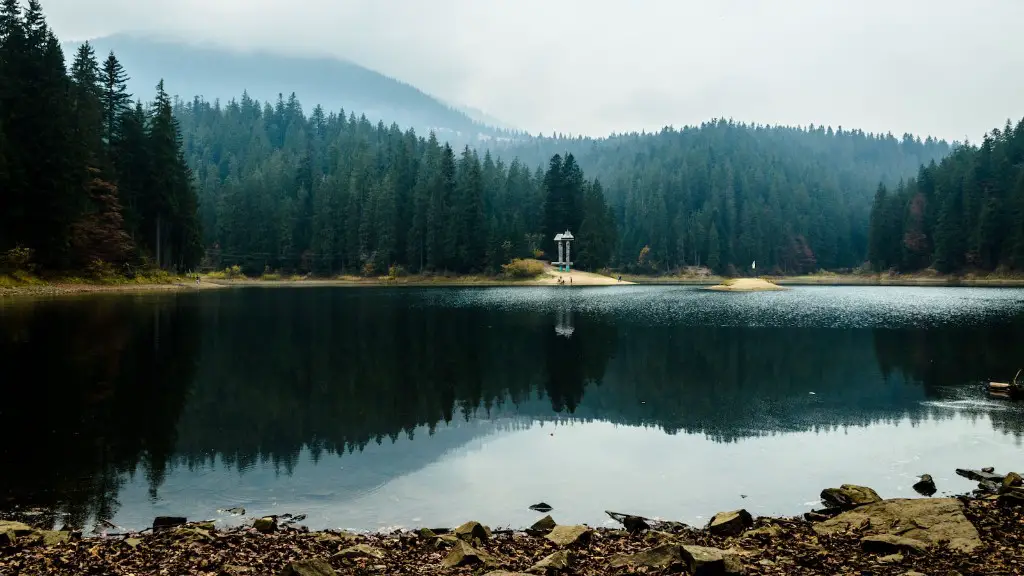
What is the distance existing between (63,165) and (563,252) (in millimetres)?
92323

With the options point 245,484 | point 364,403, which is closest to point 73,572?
point 245,484

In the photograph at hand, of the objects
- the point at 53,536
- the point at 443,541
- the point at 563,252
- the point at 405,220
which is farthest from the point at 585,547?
the point at 405,220

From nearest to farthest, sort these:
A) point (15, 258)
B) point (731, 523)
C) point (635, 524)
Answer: point (731, 523)
point (635, 524)
point (15, 258)

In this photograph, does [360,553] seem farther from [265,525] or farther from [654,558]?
[654,558]

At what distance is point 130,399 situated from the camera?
1952 cm

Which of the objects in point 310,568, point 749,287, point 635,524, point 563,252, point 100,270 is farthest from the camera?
point 563,252

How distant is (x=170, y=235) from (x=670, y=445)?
91.3 meters

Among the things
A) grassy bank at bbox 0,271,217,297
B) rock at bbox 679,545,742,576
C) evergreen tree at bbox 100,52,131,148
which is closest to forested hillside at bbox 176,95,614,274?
grassy bank at bbox 0,271,217,297

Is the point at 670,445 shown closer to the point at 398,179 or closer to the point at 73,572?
the point at 73,572

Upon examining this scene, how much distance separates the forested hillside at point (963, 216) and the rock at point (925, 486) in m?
128

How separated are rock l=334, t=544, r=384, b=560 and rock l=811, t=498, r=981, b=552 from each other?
6.87 m

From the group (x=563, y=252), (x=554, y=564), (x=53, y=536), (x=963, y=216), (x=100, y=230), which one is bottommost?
(x=53, y=536)

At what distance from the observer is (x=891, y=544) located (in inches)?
354

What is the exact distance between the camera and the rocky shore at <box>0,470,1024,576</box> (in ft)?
26.9
